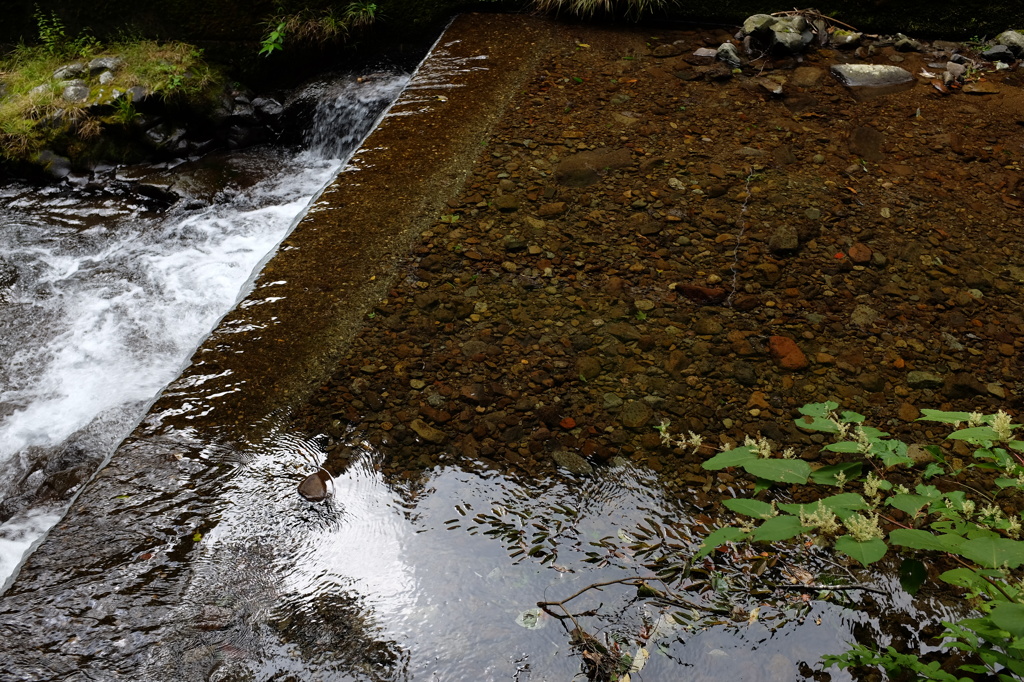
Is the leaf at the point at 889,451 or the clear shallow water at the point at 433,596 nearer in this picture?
the leaf at the point at 889,451

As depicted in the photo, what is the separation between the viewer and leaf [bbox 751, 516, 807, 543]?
5.21 feet

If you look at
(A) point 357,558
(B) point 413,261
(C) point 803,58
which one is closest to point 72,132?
(B) point 413,261

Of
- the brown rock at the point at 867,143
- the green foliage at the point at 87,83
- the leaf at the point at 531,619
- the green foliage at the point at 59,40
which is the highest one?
the green foliage at the point at 59,40

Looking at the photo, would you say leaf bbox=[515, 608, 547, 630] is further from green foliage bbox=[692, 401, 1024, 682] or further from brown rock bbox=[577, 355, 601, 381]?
brown rock bbox=[577, 355, 601, 381]

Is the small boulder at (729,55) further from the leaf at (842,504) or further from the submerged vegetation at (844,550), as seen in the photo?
the leaf at (842,504)

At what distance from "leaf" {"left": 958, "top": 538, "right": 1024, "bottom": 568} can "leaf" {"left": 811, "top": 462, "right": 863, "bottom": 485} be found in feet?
0.92

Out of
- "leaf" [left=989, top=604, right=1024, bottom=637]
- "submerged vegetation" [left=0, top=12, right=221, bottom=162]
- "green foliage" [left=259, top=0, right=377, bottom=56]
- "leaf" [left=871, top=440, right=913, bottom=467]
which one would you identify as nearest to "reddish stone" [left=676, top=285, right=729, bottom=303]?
"leaf" [left=871, top=440, right=913, bottom=467]

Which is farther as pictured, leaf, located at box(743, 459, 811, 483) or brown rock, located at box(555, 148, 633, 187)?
brown rock, located at box(555, 148, 633, 187)

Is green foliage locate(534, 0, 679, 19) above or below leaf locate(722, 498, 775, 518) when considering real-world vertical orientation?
above

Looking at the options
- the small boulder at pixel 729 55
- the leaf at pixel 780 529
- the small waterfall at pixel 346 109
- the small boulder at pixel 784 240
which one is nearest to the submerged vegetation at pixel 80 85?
the small waterfall at pixel 346 109

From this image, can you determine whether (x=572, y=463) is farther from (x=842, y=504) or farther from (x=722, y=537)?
(x=842, y=504)

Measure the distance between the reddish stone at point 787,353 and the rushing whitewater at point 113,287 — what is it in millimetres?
2581

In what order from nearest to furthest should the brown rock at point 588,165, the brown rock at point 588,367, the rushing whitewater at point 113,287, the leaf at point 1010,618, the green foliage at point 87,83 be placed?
the leaf at point 1010,618 → the brown rock at point 588,367 → the rushing whitewater at point 113,287 → the brown rock at point 588,165 → the green foliage at point 87,83

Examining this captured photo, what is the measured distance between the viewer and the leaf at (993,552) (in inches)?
58.0
